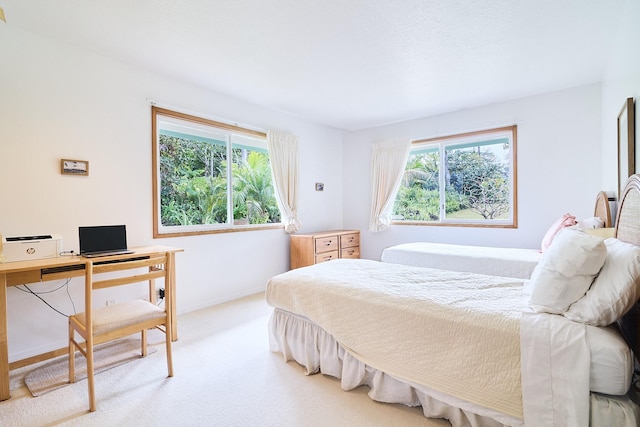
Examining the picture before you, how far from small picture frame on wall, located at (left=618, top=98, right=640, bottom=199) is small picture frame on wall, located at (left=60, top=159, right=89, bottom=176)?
4100mm

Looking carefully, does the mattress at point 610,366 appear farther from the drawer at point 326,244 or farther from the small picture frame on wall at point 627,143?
the drawer at point 326,244

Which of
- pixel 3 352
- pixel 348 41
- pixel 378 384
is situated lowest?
pixel 378 384

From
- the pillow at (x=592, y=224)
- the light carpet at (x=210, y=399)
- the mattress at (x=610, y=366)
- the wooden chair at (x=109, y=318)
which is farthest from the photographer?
the pillow at (x=592, y=224)

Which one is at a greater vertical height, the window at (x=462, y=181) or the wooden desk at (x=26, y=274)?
the window at (x=462, y=181)

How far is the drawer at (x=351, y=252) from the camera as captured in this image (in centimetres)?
478

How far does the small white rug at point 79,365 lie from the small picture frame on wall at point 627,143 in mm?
3759

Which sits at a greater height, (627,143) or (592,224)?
(627,143)

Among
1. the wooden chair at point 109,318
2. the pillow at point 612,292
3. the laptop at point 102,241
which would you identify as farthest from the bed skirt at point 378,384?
the laptop at point 102,241

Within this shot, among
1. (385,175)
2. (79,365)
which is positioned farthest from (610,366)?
(385,175)

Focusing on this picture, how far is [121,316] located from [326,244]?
284 cm

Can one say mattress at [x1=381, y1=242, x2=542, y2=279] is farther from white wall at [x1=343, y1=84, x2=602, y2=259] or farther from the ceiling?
the ceiling

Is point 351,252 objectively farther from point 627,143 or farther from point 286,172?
point 627,143

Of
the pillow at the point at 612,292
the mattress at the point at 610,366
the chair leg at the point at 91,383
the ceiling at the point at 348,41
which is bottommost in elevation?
the chair leg at the point at 91,383

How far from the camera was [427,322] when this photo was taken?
156cm
